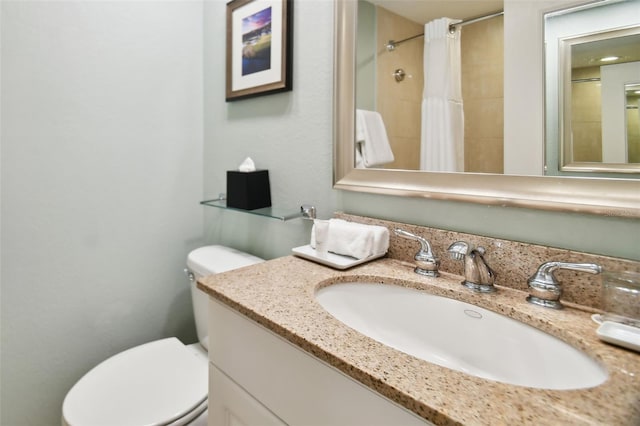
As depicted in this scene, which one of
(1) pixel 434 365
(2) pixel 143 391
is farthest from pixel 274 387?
(2) pixel 143 391

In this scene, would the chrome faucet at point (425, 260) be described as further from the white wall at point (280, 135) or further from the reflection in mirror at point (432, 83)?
the white wall at point (280, 135)

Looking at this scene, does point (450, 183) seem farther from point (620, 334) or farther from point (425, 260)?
point (620, 334)

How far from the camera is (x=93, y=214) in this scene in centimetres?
139

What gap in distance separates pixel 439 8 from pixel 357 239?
0.62 metres

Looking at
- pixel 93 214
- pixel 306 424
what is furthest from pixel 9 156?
pixel 306 424

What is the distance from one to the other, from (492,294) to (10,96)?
1.57 meters

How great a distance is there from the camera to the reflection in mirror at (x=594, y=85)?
2.15 feet

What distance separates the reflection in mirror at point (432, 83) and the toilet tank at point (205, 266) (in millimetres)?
614

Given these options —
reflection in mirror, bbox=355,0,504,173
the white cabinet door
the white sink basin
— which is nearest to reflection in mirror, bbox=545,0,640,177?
reflection in mirror, bbox=355,0,504,173

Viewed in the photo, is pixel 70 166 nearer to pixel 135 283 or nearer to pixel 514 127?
pixel 135 283

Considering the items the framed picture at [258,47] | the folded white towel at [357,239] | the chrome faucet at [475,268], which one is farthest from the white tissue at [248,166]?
the chrome faucet at [475,268]

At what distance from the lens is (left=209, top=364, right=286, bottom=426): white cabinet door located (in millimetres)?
681

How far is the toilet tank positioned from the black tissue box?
209 millimetres

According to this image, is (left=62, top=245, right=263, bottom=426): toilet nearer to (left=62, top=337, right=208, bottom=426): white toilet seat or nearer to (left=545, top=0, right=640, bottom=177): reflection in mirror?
(left=62, top=337, right=208, bottom=426): white toilet seat
